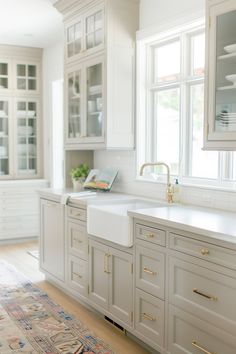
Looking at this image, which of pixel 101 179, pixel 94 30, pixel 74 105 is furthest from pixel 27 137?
pixel 94 30

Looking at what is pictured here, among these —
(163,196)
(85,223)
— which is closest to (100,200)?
(85,223)

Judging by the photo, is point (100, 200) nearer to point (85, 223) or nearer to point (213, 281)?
point (85, 223)

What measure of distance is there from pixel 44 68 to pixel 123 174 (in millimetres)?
3101

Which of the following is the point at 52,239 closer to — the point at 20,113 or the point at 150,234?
the point at 150,234

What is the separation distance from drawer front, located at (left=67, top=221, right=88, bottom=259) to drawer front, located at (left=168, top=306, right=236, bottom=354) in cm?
129

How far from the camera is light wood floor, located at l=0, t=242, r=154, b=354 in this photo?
3.31m

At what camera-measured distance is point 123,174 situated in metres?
4.61

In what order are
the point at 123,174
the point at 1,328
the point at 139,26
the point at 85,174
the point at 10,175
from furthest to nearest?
the point at 10,175, the point at 85,174, the point at 123,174, the point at 139,26, the point at 1,328

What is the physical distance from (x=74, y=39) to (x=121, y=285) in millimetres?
2638

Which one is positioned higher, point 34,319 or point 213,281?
point 213,281

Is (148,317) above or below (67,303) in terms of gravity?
above

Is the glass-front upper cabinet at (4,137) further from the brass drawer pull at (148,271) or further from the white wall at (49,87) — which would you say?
the brass drawer pull at (148,271)

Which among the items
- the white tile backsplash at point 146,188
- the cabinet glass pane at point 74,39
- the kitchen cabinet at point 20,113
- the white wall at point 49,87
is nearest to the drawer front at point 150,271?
the white tile backsplash at point 146,188

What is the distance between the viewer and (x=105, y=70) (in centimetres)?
415
